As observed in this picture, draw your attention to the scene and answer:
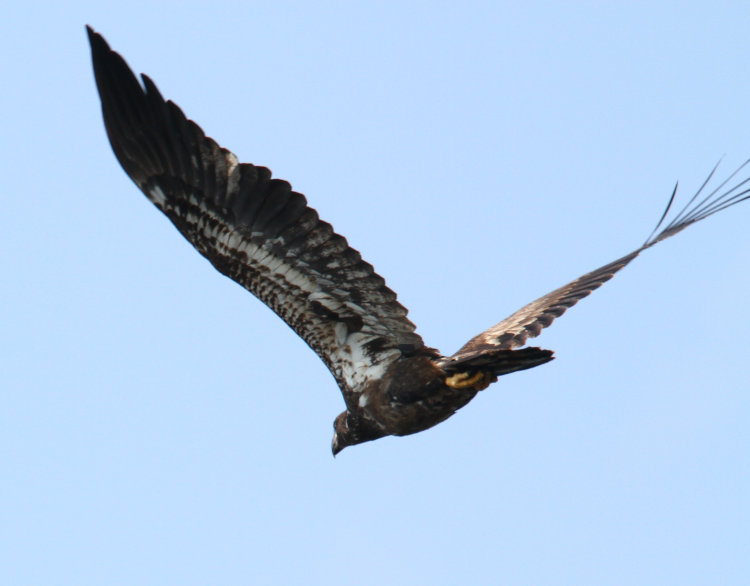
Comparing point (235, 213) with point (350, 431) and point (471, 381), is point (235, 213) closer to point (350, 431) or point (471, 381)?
point (471, 381)

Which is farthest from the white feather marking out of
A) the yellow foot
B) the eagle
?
the yellow foot

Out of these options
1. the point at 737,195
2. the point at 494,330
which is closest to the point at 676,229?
the point at 737,195

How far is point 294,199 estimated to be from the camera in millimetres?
9680

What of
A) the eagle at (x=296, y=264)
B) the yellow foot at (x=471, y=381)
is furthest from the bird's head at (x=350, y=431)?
the yellow foot at (x=471, y=381)

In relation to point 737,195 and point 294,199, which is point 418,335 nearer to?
point 294,199

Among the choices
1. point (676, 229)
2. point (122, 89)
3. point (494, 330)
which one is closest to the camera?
point (122, 89)

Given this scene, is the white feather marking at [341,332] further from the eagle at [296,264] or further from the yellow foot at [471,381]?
the yellow foot at [471,381]

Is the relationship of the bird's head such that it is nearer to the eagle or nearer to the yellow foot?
the eagle

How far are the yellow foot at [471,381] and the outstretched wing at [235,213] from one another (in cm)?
72

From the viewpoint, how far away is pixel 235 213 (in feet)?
32.3

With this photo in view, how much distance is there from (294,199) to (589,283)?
4233mm

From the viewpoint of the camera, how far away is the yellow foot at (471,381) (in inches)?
408

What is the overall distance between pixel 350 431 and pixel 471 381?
5.29 feet

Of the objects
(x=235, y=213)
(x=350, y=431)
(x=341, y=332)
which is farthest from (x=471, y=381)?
(x=235, y=213)
